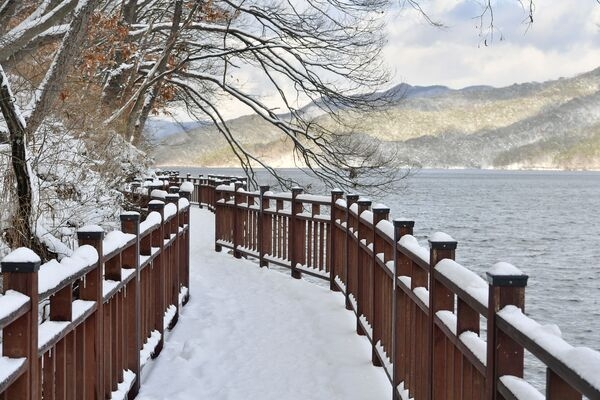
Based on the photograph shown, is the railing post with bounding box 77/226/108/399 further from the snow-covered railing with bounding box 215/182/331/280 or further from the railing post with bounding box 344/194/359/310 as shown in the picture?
the snow-covered railing with bounding box 215/182/331/280

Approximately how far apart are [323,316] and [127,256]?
3924mm

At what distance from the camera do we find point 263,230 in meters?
12.8

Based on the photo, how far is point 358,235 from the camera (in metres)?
7.77

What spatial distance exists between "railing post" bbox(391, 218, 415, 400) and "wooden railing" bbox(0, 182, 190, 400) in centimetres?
192

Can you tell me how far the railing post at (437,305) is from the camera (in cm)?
405

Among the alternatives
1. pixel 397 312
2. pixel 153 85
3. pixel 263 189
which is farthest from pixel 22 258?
pixel 153 85

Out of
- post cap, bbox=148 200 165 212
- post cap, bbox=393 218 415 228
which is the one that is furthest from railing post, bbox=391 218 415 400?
post cap, bbox=148 200 165 212

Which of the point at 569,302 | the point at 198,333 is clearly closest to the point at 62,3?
the point at 198,333

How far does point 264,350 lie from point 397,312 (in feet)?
7.20

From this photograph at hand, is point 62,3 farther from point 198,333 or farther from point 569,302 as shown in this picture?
point 569,302

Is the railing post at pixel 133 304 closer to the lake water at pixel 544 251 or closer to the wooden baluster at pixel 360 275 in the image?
the wooden baluster at pixel 360 275

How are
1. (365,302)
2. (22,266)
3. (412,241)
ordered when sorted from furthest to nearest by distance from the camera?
(365,302) < (412,241) < (22,266)

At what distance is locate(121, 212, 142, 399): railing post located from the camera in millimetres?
5398

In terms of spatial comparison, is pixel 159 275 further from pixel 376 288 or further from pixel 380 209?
pixel 380 209
